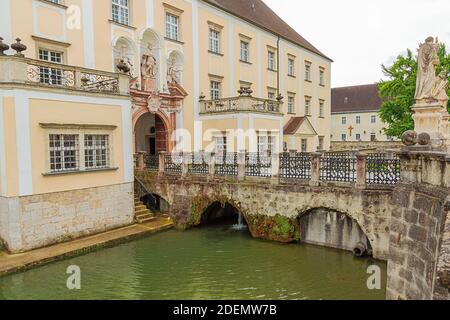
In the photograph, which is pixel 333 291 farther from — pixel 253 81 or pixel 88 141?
pixel 253 81

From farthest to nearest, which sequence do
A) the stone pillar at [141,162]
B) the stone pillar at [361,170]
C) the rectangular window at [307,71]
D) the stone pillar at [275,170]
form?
1. the rectangular window at [307,71]
2. the stone pillar at [141,162]
3. the stone pillar at [275,170]
4. the stone pillar at [361,170]

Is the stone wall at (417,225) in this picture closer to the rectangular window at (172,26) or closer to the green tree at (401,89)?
the rectangular window at (172,26)

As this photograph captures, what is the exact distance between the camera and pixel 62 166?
12.4m

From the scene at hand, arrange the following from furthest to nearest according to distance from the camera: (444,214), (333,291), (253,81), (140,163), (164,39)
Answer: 1. (253,81)
2. (164,39)
3. (140,163)
4. (333,291)
5. (444,214)

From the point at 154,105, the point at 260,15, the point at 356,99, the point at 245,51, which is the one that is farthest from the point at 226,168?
the point at 356,99

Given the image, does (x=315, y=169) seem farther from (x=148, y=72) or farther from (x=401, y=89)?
(x=401, y=89)

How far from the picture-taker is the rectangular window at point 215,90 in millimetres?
23188

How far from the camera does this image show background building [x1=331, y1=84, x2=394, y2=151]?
55062 mm

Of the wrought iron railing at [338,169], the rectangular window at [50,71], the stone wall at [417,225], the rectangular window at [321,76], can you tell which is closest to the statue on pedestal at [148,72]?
the rectangular window at [50,71]

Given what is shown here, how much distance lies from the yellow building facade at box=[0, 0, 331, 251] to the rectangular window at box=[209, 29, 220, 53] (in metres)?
0.10

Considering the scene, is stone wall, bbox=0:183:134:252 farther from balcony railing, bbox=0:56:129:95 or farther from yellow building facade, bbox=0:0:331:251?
balcony railing, bbox=0:56:129:95

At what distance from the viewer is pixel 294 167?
13.2 meters

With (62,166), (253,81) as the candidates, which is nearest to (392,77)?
(253,81)

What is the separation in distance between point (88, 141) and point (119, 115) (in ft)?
5.56
